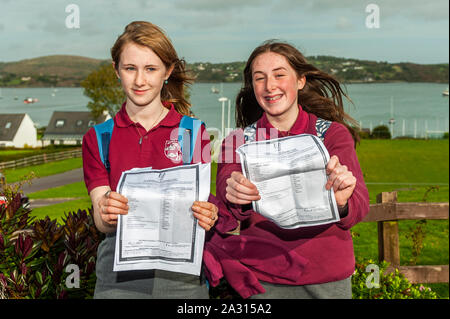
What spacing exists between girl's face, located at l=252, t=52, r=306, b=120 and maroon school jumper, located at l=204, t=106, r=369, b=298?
0.15 metres

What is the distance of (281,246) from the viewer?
2.65 m

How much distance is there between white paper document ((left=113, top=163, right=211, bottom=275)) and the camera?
239 cm

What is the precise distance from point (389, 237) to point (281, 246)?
365cm

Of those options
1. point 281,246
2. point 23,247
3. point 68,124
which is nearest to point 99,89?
point 68,124

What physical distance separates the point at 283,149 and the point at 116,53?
1183 millimetres

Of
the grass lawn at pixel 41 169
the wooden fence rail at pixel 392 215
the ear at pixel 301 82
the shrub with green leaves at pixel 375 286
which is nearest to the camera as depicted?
the ear at pixel 301 82

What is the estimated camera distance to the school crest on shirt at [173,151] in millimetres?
2777

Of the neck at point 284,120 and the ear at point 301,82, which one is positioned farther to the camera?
the ear at point 301,82

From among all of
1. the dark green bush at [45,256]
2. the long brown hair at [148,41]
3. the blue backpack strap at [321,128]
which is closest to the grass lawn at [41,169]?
the dark green bush at [45,256]

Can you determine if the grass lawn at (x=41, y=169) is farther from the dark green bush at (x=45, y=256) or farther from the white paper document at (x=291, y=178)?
the white paper document at (x=291, y=178)

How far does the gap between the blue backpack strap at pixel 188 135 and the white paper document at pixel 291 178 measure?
52cm

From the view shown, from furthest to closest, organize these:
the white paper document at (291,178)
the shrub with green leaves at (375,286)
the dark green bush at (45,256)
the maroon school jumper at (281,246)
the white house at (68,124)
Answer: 1. the white house at (68,124)
2. the shrub with green leaves at (375,286)
3. the dark green bush at (45,256)
4. the maroon school jumper at (281,246)
5. the white paper document at (291,178)

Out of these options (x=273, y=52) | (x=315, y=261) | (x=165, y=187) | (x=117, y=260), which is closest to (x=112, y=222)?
(x=117, y=260)
